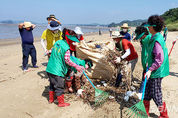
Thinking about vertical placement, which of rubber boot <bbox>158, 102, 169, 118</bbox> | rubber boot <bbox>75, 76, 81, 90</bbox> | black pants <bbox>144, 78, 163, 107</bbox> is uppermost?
black pants <bbox>144, 78, 163, 107</bbox>

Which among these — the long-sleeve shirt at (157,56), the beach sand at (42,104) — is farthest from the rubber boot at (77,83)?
the long-sleeve shirt at (157,56)

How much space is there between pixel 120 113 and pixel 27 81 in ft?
9.42

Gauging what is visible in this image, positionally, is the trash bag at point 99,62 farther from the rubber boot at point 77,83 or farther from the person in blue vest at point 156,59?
the person in blue vest at point 156,59

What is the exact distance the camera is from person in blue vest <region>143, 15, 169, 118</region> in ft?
6.80

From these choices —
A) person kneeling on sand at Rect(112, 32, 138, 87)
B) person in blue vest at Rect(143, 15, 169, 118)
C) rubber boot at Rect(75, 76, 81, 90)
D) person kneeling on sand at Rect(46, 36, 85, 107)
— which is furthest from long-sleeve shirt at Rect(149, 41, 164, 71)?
rubber boot at Rect(75, 76, 81, 90)

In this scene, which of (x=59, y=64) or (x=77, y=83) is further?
(x=77, y=83)

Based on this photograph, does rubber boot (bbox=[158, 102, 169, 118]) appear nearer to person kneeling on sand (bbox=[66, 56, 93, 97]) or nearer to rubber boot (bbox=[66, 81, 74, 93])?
person kneeling on sand (bbox=[66, 56, 93, 97])

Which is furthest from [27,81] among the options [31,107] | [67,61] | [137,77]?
[137,77]

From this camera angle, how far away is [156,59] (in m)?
2.07

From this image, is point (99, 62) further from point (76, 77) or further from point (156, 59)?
point (156, 59)

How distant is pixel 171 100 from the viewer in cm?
311

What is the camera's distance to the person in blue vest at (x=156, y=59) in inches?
81.6

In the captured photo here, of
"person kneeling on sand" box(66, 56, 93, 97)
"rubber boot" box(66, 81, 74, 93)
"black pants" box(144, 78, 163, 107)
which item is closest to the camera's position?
"black pants" box(144, 78, 163, 107)

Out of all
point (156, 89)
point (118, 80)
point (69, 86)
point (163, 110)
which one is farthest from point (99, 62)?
point (163, 110)
